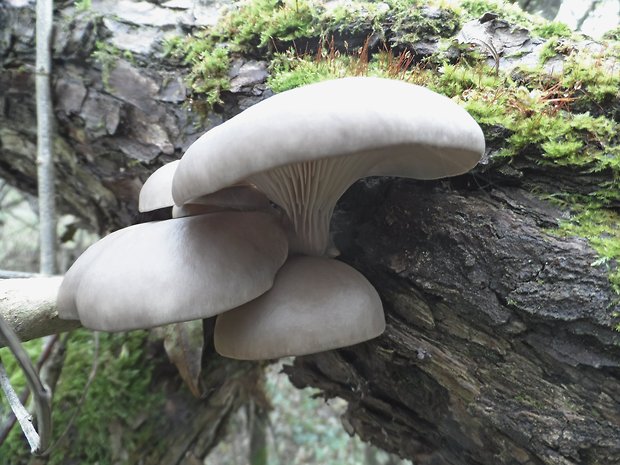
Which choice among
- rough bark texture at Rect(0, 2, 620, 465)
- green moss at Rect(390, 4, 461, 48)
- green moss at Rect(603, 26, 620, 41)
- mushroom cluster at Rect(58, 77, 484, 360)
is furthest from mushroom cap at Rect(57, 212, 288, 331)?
green moss at Rect(603, 26, 620, 41)

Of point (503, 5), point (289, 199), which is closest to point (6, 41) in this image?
point (289, 199)

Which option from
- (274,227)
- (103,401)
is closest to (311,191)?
(274,227)

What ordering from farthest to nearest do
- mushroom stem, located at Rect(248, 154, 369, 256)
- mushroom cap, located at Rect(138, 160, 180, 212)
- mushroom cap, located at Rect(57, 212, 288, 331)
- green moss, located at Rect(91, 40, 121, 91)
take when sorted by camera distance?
green moss, located at Rect(91, 40, 121, 91) → mushroom cap, located at Rect(138, 160, 180, 212) → mushroom stem, located at Rect(248, 154, 369, 256) → mushroom cap, located at Rect(57, 212, 288, 331)

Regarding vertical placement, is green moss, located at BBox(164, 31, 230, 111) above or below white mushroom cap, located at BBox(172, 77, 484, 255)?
below

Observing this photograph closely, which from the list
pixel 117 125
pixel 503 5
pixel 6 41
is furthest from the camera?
pixel 6 41

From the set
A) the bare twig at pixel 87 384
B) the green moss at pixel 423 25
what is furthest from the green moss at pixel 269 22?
the bare twig at pixel 87 384

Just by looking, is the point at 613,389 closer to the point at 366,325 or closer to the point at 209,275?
the point at 366,325

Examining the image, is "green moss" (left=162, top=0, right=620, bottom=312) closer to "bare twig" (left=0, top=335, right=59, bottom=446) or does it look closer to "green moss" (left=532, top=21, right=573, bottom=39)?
"green moss" (left=532, top=21, right=573, bottom=39)
